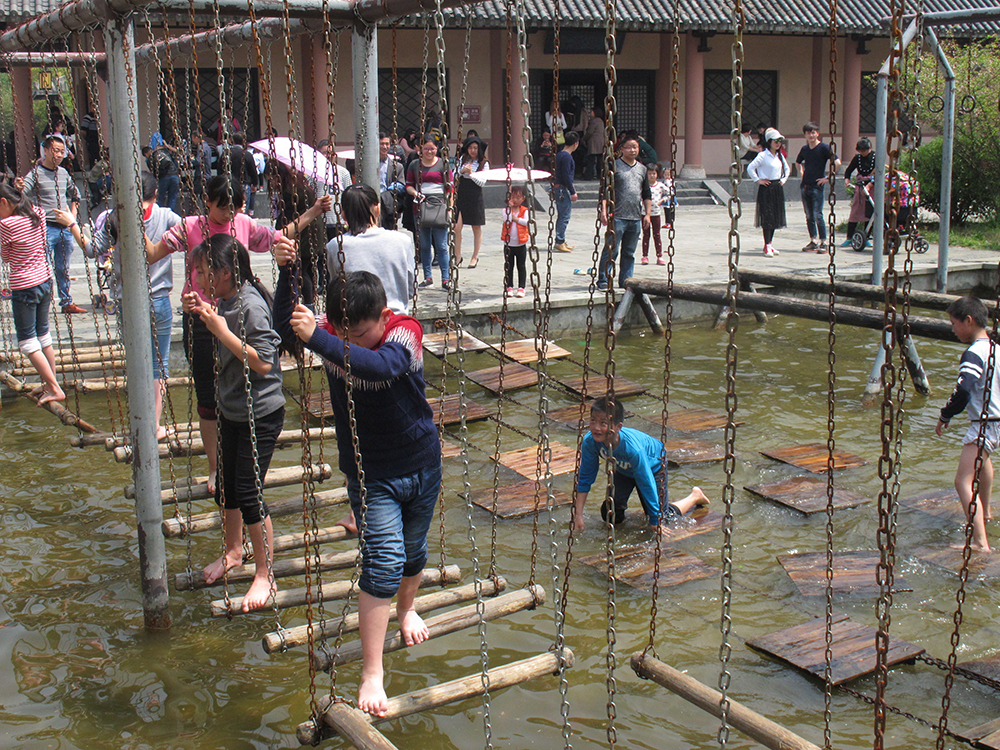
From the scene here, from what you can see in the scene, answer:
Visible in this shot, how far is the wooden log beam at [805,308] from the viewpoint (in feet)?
24.1

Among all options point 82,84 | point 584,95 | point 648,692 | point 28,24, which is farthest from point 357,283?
point 584,95

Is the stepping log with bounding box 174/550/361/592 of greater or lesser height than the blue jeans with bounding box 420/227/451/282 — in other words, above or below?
below

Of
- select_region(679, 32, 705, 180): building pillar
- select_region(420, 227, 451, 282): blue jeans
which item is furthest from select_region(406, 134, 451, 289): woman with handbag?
select_region(679, 32, 705, 180): building pillar

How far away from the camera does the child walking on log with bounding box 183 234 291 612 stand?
421cm

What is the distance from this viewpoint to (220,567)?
14.6ft

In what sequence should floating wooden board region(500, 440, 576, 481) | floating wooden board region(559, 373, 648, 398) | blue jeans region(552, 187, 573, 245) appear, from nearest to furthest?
floating wooden board region(500, 440, 576, 481) → floating wooden board region(559, 373, 648, 398) → blue jeans region(552, 187, 573, 245)

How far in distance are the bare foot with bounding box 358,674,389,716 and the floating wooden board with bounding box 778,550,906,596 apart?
2.57 metres

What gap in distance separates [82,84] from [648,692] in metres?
18.4

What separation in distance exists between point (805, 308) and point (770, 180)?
19.0 feet

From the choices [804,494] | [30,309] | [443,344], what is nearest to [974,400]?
[804,494]

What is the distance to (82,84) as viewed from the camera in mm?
18938

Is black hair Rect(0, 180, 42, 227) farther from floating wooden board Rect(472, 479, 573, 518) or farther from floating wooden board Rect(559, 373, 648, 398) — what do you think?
floating wooden board Rect(559, 373, 648, 398)

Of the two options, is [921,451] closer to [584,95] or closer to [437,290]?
[437,290]

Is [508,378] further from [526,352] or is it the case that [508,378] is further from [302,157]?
[302,157]
